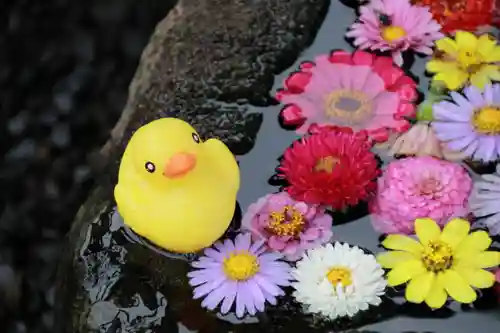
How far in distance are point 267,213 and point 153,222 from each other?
0.14 meters

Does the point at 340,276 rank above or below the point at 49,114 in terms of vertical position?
above

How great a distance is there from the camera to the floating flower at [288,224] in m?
1.03

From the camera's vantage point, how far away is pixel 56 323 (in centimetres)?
127

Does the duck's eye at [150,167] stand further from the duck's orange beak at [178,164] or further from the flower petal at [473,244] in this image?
the flower petal at [473,244]

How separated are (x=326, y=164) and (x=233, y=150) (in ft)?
0.45

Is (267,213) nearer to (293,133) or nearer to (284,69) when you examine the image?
(293,133)

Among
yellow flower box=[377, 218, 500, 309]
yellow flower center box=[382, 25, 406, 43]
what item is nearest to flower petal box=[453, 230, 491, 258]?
yellow flower box=[377, 218, 500, 309]

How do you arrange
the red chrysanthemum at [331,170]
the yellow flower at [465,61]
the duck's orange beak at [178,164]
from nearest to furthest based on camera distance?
1. the duck's orange beak at [178,164]
2. the red chrysanthemum at [331,170]
3. the yellow flower at [465,61]

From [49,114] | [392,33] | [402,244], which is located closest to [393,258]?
[402,244]

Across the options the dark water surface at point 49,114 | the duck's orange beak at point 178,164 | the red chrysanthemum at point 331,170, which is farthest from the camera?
the dark water surface at point 49,114

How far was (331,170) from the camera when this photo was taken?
1060 mm

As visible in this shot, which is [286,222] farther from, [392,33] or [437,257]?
[392,33]

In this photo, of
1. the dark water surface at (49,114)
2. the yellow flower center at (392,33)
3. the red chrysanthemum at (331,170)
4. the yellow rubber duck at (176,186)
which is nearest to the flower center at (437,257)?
the red chrysanthemum at (331,170)

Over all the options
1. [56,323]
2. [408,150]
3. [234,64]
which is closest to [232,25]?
[234,64]
